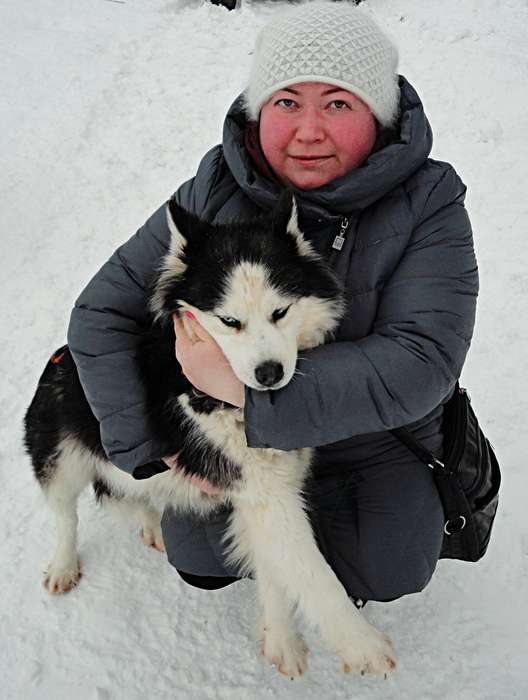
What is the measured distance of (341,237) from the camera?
2.19m

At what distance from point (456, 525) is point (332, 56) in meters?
1.75

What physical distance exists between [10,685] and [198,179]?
2081mm

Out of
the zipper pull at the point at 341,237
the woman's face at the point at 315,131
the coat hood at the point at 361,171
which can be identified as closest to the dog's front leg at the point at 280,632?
the zipper pull at the point at 341,237

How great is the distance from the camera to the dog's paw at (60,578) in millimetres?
2777

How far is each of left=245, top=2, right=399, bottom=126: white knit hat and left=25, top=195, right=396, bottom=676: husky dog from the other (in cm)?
→ 47

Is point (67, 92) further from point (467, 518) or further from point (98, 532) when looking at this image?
point (467, 518)

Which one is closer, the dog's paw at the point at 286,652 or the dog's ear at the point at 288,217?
the dog's ear at the point at 288,217

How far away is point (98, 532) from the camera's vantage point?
3.12m

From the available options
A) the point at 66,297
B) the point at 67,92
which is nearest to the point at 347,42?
the point at 66,297

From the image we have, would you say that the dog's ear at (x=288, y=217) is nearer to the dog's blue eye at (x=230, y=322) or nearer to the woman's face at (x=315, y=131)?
the woman's face at (x=315, y=131)

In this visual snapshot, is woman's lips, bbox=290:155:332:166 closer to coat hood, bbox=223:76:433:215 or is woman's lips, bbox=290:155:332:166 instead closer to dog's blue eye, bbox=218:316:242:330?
coat hood, bbox=223:76:433:215

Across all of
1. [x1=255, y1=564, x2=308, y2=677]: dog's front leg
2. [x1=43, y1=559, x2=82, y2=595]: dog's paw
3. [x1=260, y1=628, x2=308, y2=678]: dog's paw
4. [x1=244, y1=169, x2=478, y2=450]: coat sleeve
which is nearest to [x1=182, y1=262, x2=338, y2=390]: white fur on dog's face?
[x1=244, y1=169, x2=478, y2=450]: coat sleeve

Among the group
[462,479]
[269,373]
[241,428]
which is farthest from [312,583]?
[269,373]

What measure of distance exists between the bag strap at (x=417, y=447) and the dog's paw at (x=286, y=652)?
2.89 ft
